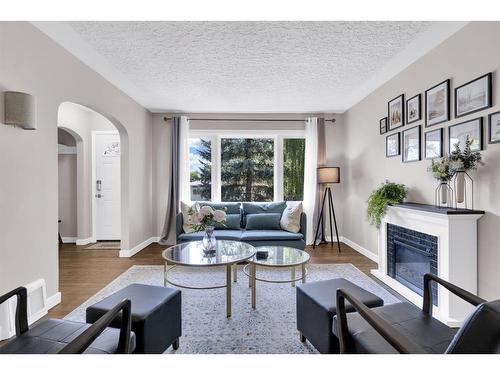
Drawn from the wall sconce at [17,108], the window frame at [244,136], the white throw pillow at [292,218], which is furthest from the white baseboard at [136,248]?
the wall sconce at [17,108]

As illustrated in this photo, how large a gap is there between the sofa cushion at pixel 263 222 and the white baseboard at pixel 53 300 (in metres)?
2.49

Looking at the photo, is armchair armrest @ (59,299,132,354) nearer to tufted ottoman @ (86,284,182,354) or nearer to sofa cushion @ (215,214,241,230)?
tufted ottoman @ (86,284,182,354)

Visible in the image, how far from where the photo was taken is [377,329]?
109 centimetres

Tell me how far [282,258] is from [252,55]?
214 cm

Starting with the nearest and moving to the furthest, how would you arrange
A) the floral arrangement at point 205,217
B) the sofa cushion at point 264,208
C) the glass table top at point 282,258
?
the glass table top at point 282,258 < the floral arrangement at point 205,217 < the sofa cushion at point 264,208

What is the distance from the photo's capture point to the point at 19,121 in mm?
1973

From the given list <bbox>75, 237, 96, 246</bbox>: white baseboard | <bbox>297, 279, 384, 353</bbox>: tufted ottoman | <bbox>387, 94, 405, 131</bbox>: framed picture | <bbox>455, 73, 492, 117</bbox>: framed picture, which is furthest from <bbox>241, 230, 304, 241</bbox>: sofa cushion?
<bbox>75, 237, 96, 246</bbox>: white baseboard

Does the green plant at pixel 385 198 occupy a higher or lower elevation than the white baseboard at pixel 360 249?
higher

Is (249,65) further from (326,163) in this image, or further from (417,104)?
(326,163)

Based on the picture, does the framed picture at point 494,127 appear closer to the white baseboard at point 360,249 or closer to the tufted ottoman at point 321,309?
the tufted ottoman at point 321,309

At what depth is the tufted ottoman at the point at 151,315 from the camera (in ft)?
4.88

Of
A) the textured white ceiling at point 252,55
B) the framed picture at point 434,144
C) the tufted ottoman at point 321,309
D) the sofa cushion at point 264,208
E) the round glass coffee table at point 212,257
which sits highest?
the textured white ceiling at point 252,55
